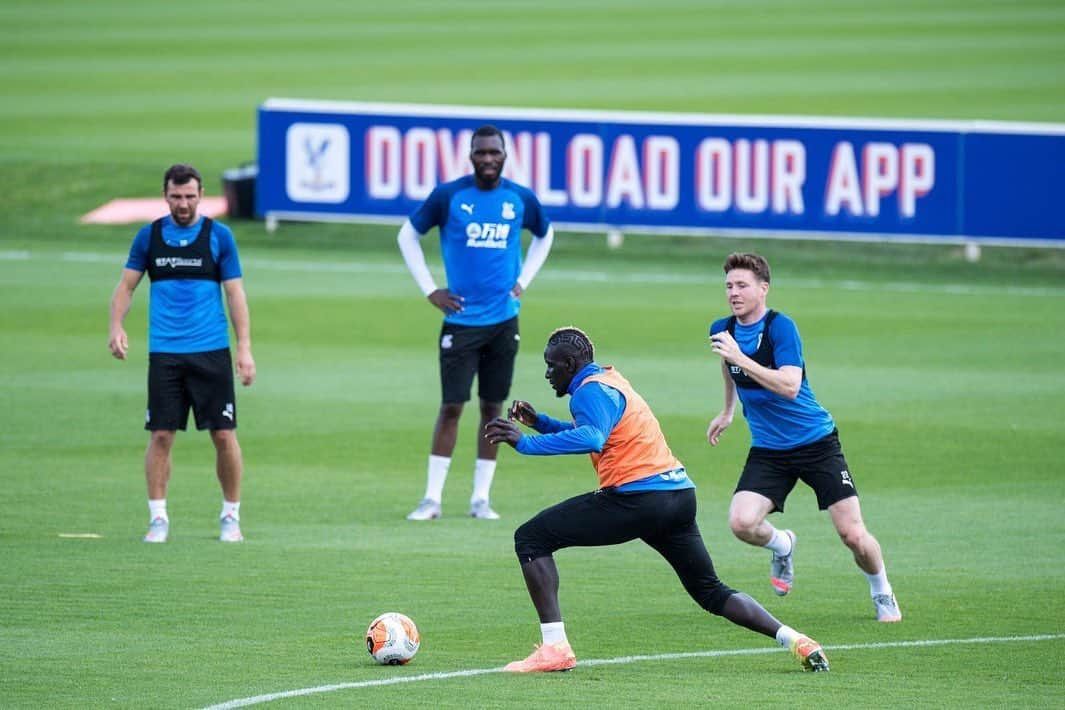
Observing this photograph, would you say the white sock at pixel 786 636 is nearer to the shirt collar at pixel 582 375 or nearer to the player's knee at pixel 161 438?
the shirt collar at pixel 582 375

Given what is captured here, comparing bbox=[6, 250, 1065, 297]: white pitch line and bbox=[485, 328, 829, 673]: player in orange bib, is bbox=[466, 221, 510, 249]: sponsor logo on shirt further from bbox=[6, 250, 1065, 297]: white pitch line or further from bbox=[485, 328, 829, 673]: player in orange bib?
bbox=[6, 250, 1065, 297]: white pitch line

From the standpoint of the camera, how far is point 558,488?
49.6 feet

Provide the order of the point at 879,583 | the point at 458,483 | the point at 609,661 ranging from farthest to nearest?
the point at 458,483
the point at 879,583
the point at 609,661

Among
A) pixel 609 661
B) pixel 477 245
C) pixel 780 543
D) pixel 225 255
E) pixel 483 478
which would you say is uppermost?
pixel 225 255

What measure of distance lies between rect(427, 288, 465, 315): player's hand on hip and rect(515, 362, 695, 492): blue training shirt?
4.20 m

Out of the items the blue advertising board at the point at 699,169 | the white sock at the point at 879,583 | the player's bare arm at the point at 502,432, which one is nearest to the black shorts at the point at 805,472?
the white sock at the point at 879,583

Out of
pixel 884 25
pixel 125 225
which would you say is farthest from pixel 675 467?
pixel 884 25

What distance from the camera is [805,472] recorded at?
10914mm

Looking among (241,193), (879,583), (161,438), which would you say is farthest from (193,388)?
(241,193)

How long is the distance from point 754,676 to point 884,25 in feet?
176

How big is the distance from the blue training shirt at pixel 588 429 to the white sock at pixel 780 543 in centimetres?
148

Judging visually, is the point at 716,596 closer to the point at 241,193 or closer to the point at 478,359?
the point at 478,359

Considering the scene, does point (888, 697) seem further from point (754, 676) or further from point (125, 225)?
point (125, 225)

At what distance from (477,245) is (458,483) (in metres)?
2.19
